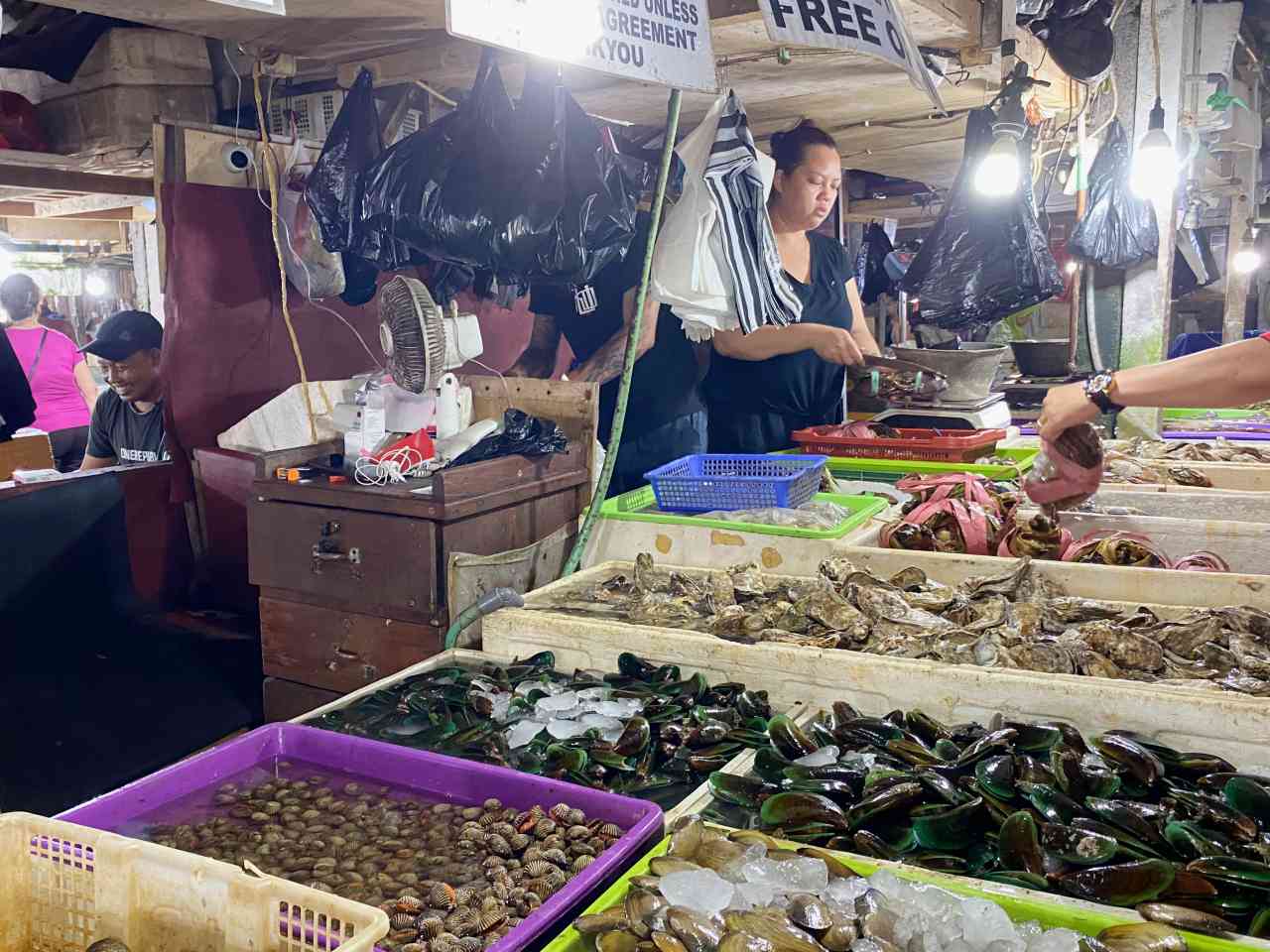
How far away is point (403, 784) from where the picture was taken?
202 cm

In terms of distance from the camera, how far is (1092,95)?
6723mm

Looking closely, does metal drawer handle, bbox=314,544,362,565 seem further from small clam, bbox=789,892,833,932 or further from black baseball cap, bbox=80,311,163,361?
black baseball cap, bbox=80,311,163,361

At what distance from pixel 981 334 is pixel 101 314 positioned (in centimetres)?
1013

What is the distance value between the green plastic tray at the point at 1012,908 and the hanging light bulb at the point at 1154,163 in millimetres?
6085

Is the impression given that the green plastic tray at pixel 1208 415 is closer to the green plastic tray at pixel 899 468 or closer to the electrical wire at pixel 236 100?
the green plastic tray at pixel 899 468

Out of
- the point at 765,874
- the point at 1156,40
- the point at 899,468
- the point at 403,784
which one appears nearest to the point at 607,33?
the point at 403,784

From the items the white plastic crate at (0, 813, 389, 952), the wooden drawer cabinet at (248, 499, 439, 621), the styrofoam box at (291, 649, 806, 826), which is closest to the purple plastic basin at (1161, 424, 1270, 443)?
the styrofoam box at (291, 649, 806, 826)

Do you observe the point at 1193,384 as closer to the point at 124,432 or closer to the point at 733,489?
the point at 733,489

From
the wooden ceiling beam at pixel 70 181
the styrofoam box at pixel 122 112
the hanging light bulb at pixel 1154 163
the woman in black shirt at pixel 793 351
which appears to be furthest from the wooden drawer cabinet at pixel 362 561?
the hanging light bulb at pixel 1154 163

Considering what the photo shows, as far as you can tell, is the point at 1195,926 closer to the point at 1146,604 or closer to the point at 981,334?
the point at 1146,604

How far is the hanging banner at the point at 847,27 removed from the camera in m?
2.62

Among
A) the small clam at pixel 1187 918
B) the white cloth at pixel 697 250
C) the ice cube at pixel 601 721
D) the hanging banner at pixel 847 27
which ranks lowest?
the ice cube at pixel 601 721

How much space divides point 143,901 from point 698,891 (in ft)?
2.33

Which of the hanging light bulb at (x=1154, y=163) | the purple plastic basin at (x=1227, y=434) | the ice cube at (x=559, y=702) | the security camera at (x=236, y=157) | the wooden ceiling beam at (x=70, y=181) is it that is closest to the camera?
the ice cube at (x=559, y=702)
